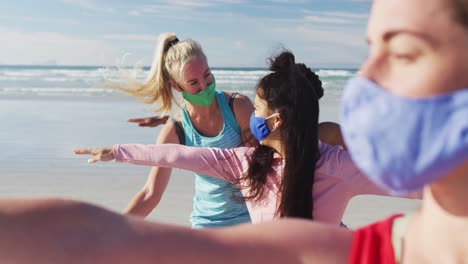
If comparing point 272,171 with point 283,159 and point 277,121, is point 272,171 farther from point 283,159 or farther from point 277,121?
point 277,121

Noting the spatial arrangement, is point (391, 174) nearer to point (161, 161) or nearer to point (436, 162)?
point (436, 162)

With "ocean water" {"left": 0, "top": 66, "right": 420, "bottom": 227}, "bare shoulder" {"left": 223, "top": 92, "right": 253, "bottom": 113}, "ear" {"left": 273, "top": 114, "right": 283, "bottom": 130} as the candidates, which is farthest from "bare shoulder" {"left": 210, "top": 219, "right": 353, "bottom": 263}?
"bare shoulder" {"left": 223, "top": 92, "right": 253, "bottom": 113}

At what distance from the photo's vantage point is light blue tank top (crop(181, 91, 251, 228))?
14.7ft

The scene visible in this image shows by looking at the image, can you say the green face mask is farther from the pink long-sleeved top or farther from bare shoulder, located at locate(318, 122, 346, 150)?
the pink long-sleeved top

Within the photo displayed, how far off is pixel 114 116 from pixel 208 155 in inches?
424

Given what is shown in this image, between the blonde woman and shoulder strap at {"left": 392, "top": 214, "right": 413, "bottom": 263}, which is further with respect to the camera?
the blonde woman

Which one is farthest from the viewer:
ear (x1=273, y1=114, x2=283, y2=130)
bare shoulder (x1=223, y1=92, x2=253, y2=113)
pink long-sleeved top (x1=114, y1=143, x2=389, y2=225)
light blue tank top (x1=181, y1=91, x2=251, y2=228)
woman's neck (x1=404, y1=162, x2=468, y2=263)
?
bare shoulder (x1=223, y1=92, x2=253, y2=113)

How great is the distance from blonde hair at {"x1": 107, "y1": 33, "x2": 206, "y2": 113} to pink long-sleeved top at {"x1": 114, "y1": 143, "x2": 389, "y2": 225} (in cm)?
136

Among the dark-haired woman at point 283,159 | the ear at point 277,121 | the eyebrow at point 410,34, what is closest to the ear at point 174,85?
the dark-haired woman at point 283,159

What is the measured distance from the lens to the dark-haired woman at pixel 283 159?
3.30 m

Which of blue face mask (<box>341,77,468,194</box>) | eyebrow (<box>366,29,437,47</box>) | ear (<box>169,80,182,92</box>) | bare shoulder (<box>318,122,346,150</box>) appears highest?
eyebrow (<box>366,29,437,47</box>)

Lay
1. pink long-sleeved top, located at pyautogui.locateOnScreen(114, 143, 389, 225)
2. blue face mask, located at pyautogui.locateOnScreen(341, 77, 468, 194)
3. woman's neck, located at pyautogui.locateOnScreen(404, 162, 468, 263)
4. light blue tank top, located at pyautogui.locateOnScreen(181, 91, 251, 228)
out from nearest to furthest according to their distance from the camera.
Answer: blue face mask, located at pyautogui.locateOnScreen(341, 77, 468, 194) < woman's neck, located at pyautogui.locateOnScreen(404, 162, 468, 263) < pink long-sleeved top, located at pyautogui.locateOnScreen(114, 143, 389, 225) < light blue tank top, located at pyautogui.locateOnScreen(181, 91, 251, 228)

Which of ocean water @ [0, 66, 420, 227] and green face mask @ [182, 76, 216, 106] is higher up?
green face mask @ [182, 76, 216, 106]

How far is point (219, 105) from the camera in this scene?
184 inches
